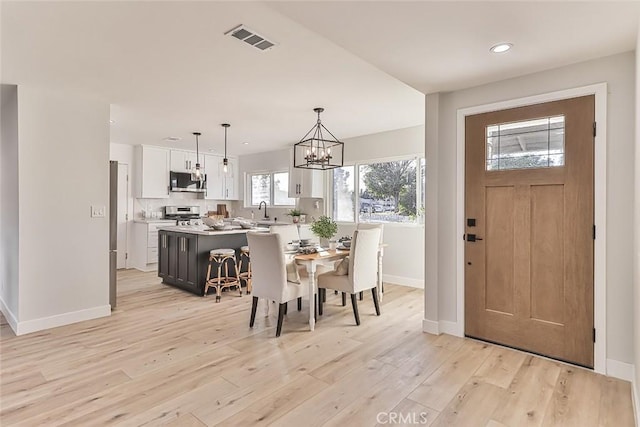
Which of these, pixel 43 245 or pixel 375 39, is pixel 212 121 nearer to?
pixel 43 245

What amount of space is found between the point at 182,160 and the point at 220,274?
348cm

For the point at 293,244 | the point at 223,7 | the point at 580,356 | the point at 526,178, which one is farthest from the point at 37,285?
the point at 580,356

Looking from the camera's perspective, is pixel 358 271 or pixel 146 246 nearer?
pixel 358 271

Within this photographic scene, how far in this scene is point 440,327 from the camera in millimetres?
3410

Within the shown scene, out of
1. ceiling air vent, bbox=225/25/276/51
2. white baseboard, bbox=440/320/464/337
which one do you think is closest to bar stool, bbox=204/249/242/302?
white baseboard, bbox=440/320/464/337

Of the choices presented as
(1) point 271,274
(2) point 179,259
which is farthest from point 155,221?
(1) point 271,274

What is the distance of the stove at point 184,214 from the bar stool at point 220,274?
8.22ft

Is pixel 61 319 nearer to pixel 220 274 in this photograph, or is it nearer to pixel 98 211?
pixel 98 211

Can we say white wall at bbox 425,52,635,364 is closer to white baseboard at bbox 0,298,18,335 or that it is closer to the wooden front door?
the wooden front door

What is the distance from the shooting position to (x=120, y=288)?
520 cm

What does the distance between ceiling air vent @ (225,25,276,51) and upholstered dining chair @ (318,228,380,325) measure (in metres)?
1.91

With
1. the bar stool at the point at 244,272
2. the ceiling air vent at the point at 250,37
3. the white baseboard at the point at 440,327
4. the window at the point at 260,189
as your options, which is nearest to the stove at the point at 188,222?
the window at the point at 260,189

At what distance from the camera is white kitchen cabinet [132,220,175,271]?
659 cm

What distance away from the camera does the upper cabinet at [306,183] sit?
6414 mm
